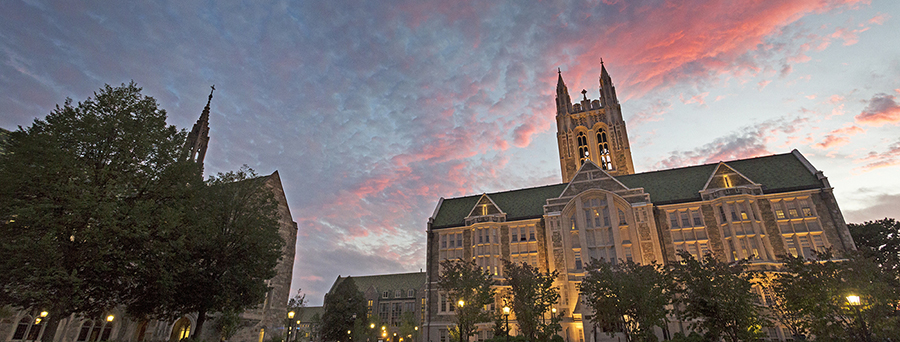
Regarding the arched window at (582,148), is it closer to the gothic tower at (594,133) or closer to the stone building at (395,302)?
the gothic tower at (594,133)

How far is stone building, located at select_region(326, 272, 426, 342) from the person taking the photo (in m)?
89.1

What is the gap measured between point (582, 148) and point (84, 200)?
73710mm

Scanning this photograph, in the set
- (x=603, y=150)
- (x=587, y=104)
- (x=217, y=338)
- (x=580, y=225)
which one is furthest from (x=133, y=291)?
(x=587, y=104)

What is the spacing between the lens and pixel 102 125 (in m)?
19.0

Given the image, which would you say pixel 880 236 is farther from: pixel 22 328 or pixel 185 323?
pixel 22 328

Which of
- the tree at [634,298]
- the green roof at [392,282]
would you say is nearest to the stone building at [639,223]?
the tree at [634,298]

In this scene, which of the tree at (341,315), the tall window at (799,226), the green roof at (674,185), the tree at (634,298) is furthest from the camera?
the tree at (341,315)

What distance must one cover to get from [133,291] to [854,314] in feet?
122

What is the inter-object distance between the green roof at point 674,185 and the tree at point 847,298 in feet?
70.8

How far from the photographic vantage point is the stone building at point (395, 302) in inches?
3509

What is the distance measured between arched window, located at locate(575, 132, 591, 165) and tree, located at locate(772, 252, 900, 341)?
52493 mm

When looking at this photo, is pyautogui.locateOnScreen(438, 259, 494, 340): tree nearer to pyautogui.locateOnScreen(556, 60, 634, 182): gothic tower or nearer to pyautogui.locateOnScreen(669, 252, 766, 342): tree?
pyautogui.locateOnScreen(669, 252, 766, 342): tree

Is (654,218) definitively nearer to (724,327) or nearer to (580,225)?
(580,225)

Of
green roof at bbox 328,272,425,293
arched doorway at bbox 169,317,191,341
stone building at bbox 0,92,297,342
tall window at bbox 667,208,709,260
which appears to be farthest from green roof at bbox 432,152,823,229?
green roof at bbox 328,272,425,293
